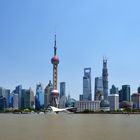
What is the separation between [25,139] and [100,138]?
8.93 metres

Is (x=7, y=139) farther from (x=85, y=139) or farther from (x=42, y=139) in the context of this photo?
(x=85, y=139)

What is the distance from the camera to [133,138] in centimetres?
4447

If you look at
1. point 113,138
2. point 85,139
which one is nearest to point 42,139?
point 85,139

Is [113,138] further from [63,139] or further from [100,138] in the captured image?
[63,139]

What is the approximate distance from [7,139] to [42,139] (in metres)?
4.12

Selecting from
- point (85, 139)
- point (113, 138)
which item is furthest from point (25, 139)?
point (113, 138)

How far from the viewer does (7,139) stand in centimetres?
4381

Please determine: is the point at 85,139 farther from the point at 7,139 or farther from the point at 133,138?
the point at 7,139

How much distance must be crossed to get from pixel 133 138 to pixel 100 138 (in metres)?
3.88

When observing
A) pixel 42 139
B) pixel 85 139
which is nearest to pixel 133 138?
pixel 85 139

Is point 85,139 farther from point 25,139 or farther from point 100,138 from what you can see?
point 25,139

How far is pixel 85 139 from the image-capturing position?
4353cm

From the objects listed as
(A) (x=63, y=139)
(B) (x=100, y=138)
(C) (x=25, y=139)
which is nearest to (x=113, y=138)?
(B) (x=100, y=138)

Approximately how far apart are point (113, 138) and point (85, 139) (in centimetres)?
345
